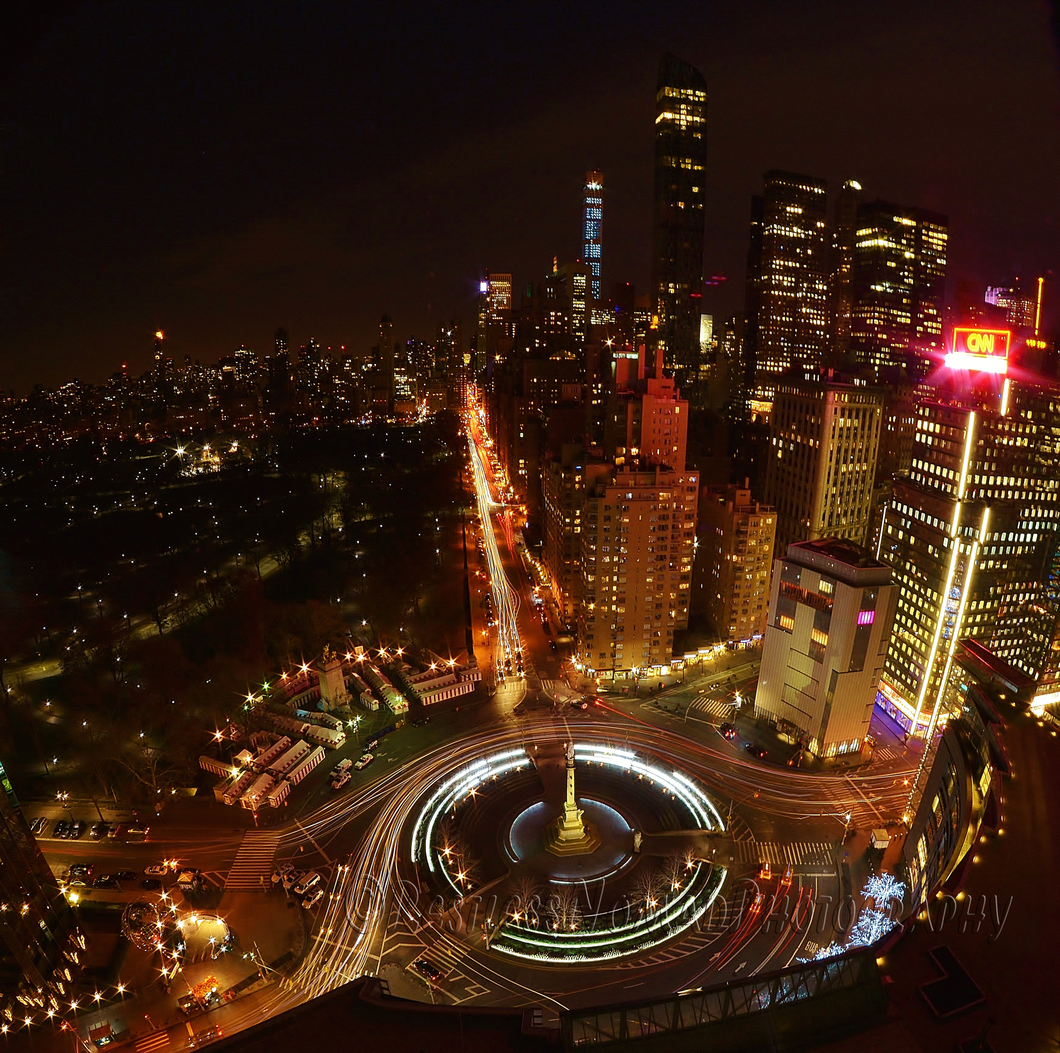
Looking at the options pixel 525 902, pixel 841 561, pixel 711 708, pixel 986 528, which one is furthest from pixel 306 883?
pixel 986 528

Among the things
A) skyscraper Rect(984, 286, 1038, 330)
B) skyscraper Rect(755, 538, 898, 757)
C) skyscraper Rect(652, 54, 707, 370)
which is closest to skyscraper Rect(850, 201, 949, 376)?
skyscraper Rect(652, 54, 707, 370)

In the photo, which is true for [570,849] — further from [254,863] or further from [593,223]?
[593,223]

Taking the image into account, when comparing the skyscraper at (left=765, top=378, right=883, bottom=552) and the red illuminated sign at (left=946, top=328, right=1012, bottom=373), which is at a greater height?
the red illuminated sign at (left=946, top=328, right=1012, bottom=373)

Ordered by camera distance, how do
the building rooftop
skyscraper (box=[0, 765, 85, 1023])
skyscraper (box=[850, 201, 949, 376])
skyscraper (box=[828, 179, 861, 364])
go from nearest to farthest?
skyscraper (box=[0, 765, 85, 1023]), the building rooftop, skyscraper (box=[850, 201, 949, 376]), skyscraper (box=[828, 179, 861, 364])

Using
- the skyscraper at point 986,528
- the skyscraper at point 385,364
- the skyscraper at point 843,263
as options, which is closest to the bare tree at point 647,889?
the skyscraper at point 986,528

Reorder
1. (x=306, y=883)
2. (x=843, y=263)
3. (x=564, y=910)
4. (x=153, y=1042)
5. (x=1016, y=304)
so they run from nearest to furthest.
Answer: (x=153, y=1042), (x=564, y=910), (x=306, y=883), (x=1016, y=304), (x=843, y=263)

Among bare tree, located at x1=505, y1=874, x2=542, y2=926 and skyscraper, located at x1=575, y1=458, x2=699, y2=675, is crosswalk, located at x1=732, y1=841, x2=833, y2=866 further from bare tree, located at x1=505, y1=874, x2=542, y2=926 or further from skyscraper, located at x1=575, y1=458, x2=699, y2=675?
skyscraper, located at x1=575, y1=458, x2=699, y2=675
